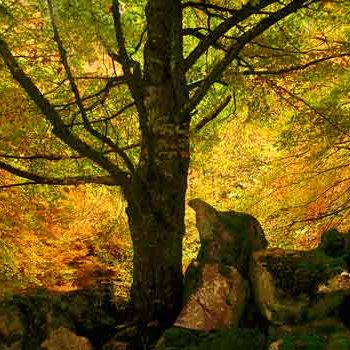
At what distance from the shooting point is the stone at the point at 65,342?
571 cm

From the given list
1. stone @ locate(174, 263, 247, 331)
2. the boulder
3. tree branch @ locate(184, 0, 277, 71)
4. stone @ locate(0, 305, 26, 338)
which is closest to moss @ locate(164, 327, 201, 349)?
stone @ locate(174, 263, 247, 331)

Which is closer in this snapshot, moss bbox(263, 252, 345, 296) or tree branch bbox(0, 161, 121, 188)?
moss bbox(263, 252, 345, 296)

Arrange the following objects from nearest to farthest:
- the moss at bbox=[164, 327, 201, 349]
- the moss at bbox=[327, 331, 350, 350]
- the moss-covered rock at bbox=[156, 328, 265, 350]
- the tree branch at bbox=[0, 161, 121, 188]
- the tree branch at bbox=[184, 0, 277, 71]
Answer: the moss at bbox=[327, 331, 350, 350]
the moss-covered rock at bbox=[156, 328, 265, 350]
the moss at bbox=[164, 327, 201, 349]
the tree branch at bbox=[184, 0, 277, 71]
the tree branch at bbox=[0, 161, 121, 188]

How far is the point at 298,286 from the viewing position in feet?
16.2

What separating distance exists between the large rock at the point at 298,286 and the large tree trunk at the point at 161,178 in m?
1.05

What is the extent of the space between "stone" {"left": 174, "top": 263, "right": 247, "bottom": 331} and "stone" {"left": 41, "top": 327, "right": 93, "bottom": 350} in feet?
3.77

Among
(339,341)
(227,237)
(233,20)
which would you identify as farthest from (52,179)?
(339,341)

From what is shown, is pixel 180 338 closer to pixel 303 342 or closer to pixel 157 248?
pixel 303 342

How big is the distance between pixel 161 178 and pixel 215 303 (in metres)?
1.49

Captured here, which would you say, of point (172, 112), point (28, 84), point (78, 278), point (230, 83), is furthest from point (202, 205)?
point (78, 278)

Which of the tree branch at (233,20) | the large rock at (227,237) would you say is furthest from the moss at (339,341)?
the tree branch at (233,20)

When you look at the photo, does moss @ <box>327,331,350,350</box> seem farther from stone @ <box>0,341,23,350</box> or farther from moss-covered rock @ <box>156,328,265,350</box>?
stone @ <box>0,341,23,350</box>

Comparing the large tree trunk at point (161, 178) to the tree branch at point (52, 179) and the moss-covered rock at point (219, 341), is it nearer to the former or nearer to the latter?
the tree branch at point (52, 179)

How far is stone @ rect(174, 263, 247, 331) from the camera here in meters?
5.34
